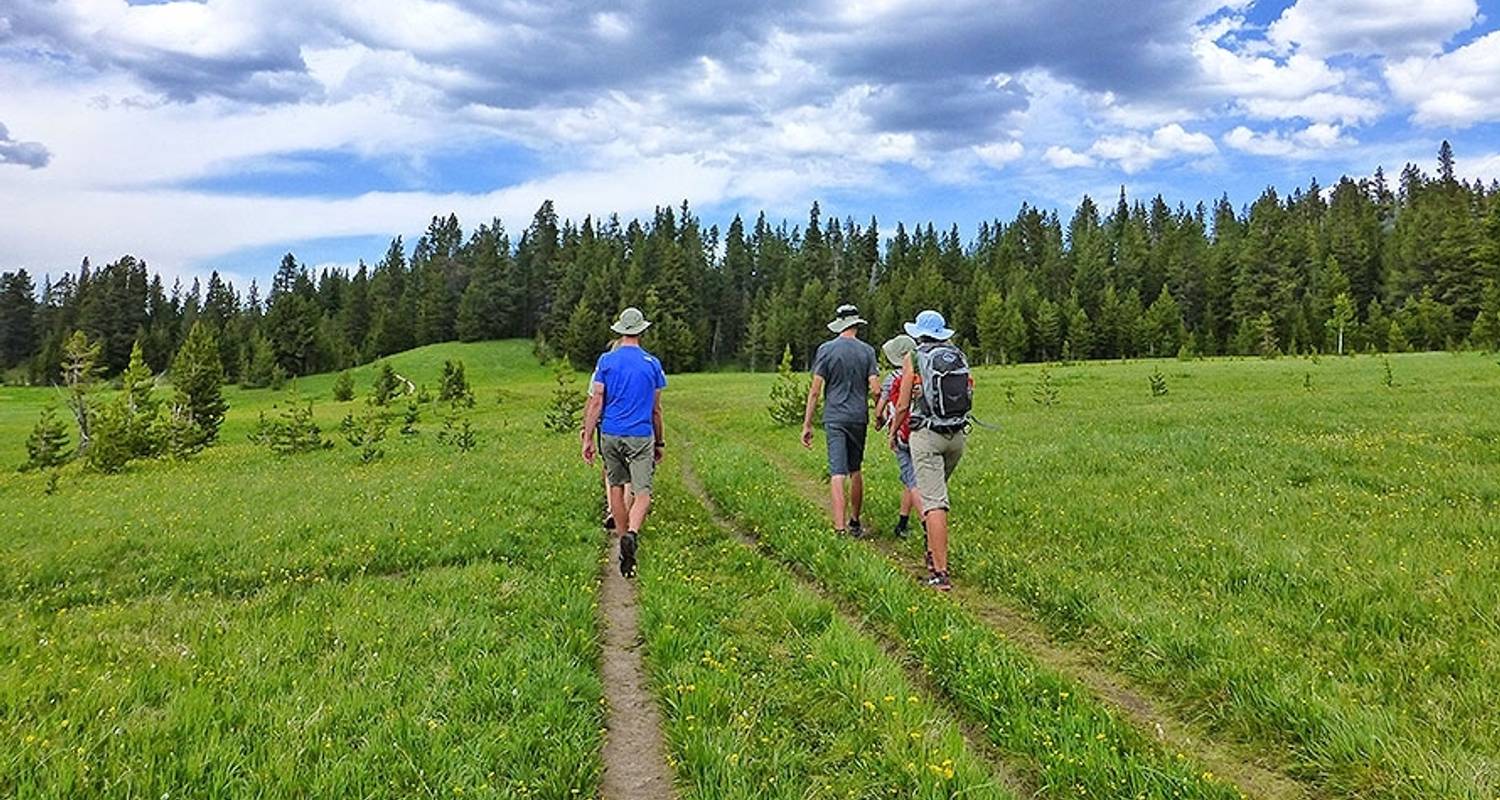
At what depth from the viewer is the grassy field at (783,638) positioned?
464 centimetres

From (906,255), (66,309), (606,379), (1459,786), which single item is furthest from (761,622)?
(66,309)

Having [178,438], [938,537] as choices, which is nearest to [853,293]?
[178,438]

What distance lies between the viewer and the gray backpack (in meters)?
8.98

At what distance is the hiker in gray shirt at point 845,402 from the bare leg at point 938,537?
225 cm

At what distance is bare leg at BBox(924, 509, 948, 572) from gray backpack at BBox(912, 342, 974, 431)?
38.2 inches

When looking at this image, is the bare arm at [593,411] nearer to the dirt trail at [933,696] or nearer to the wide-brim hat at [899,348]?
the dirt trail at [933,696]

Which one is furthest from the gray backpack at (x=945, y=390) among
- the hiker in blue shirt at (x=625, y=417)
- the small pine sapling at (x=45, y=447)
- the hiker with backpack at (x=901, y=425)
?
the small pine sapling at (x=45, y=447)

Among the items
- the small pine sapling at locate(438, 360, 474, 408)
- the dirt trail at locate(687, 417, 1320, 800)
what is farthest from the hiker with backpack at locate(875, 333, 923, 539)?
the small pine sapling at locate(438, 360, 474, 408)

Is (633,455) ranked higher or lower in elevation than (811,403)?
lower

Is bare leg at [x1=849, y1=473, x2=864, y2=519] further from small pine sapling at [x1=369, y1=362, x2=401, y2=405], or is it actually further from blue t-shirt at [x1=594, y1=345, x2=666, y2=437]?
small pine sapling at [x1=369, y1=362, x2=401, y2=405]

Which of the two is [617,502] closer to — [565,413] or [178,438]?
[565,413]

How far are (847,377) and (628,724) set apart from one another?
21.9 ft

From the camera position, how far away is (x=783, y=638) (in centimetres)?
693

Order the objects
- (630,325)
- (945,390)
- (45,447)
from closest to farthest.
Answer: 1. (945,390)
2. (630,325)
3. (45,447)
